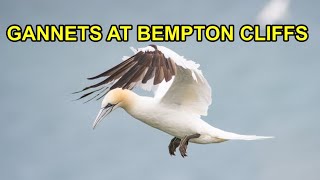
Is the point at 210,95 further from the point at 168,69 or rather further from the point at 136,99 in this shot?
the point at 168,69

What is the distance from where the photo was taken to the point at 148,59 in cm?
952

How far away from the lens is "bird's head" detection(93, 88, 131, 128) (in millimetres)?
10594

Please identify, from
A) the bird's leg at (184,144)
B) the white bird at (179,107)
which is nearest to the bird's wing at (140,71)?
the white bird at (179,107)

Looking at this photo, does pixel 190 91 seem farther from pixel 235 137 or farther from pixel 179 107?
pixel 235 137

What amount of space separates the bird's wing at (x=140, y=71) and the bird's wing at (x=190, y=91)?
29cm

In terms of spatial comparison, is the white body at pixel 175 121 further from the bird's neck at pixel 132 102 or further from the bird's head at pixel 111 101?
the bird's head at pixel 111 101

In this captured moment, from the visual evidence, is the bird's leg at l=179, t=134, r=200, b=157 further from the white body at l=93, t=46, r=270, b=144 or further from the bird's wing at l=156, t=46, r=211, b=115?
the bird's wing at l=156, t=46, r=211, b=115

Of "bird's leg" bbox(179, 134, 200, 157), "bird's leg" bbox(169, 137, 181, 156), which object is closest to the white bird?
"bird's leg" bbox(179, 134, 200, 157)

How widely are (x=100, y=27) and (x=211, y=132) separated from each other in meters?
4.46

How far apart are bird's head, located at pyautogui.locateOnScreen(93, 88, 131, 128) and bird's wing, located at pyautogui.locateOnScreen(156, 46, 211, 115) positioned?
2.10 ft

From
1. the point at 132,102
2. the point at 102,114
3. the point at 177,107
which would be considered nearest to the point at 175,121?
the point at 177,107

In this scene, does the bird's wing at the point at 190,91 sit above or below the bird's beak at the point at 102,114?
above

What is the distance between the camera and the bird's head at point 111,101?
34.8 ft

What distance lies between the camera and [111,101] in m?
10.6
